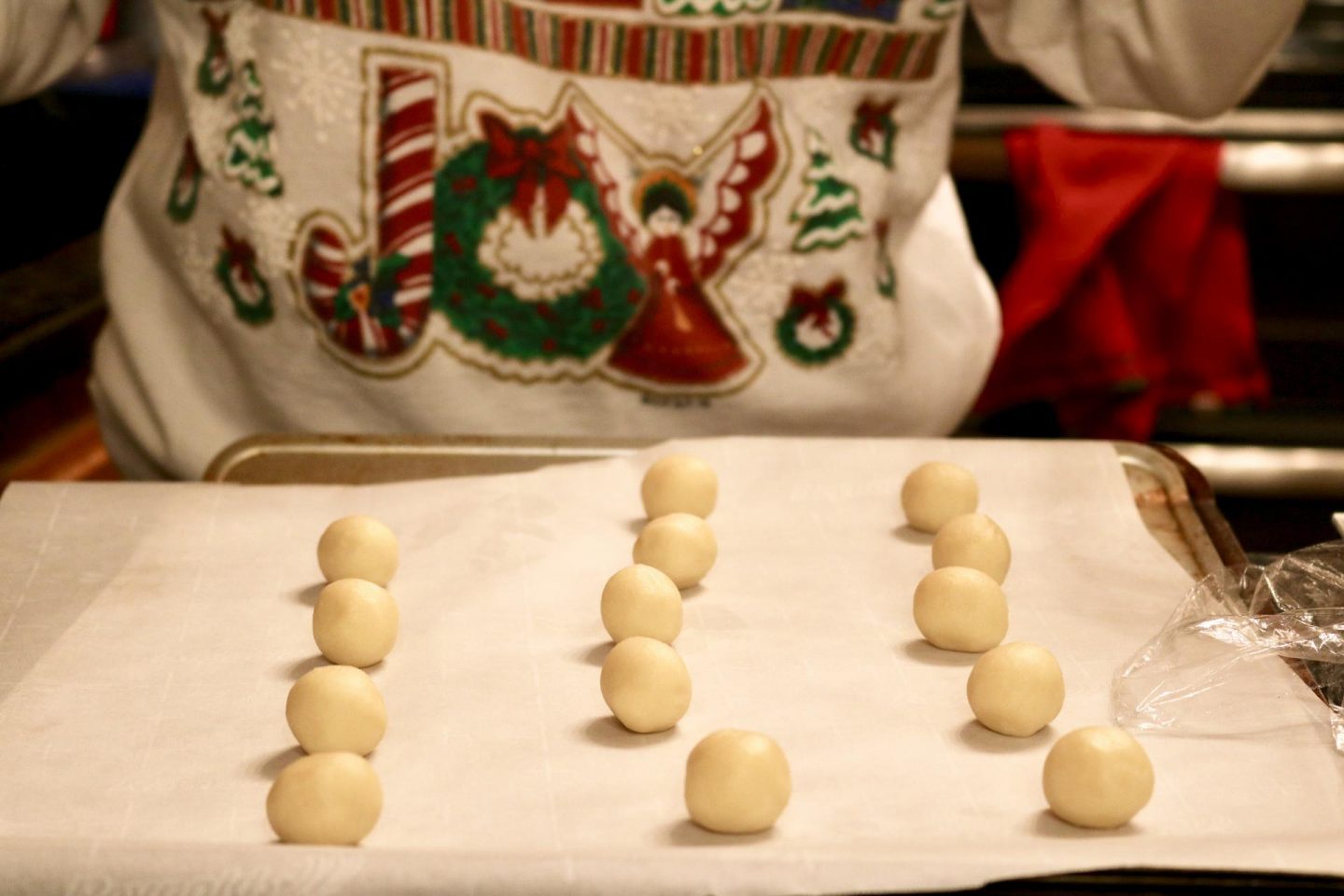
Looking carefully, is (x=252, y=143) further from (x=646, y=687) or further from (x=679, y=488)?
(x=646, y=687)

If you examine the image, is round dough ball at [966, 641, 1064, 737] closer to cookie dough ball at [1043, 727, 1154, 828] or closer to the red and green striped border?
cookie dough ball at [1043, 727, 1154, 828]

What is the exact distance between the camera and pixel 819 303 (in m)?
1.35

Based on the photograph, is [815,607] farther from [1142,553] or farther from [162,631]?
[162,631]

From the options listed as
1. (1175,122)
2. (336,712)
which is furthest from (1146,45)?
(336,712)

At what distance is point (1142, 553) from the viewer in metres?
1.13

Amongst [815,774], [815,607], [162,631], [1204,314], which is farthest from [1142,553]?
[1204,314]

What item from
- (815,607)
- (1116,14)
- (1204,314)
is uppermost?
(1116,14)

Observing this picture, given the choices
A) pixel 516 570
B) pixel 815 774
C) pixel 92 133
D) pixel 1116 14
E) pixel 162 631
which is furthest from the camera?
pixel 92 133

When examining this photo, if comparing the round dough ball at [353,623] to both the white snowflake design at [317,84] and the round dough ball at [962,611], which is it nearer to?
the round dough ball at [962,611]

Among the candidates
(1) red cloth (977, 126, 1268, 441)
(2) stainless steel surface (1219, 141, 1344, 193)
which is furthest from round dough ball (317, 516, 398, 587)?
A: (2) stainless steel surface (1219, 141, 1344, 193)

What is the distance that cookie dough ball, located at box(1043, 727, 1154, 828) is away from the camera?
2.62 feet

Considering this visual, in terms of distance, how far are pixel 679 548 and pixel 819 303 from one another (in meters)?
0.38

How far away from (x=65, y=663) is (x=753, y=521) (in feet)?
1.79

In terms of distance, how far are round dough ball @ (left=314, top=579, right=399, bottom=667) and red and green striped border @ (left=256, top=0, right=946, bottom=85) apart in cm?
56
